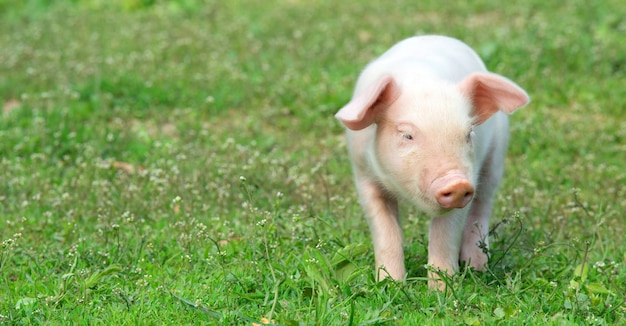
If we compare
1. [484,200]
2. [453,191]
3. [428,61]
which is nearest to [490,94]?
[428,61]

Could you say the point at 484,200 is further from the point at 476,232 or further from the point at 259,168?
the point at 259,168

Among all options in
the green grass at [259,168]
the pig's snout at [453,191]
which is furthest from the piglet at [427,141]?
the green grass at [259,168]

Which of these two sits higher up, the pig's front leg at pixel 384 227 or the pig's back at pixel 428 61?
the pig's back at pixel 428 61

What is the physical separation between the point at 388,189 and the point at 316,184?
6.06 feet

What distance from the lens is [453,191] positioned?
4133 mm

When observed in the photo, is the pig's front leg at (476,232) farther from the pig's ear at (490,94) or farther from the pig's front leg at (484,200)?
the pig's ear at (490,94)

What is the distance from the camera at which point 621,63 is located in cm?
955

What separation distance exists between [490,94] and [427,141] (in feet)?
1.92

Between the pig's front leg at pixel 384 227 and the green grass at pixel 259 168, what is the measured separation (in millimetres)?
137

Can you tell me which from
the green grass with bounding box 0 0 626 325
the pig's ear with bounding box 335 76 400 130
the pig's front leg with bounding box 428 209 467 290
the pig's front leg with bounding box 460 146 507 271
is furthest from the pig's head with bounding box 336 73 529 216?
the pig's front leg with bounding box 460 146 507 271

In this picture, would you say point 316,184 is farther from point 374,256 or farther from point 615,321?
point 615,321

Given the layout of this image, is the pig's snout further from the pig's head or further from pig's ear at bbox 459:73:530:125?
pig's ear at bbox 459:73:530:125

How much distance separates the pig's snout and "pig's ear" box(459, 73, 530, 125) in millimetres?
653

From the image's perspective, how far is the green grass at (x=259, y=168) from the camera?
446 cm
